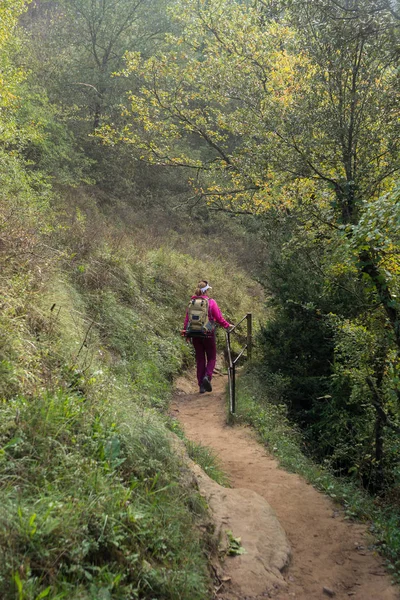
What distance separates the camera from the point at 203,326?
9.20m

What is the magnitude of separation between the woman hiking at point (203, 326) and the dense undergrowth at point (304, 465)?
2.89ft

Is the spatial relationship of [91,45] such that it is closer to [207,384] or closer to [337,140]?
[337,140]

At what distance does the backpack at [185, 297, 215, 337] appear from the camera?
363 inches

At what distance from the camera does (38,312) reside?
212 inches

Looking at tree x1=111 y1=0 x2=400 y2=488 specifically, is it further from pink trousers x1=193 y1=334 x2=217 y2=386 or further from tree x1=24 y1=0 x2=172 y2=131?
tree x1=24 y1=0 x2=172 y2=131

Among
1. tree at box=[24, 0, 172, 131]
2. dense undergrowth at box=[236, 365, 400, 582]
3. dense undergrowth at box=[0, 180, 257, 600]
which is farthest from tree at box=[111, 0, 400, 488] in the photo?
tree at box=[24, 0, 172, 131]

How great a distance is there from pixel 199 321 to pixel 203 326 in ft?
0.43

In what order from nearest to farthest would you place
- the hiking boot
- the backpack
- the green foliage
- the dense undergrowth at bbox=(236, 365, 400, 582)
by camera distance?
the green foliage, the dense undergrowth at bbox=(236, 365, 400, 582), the backpack, the hiking boot

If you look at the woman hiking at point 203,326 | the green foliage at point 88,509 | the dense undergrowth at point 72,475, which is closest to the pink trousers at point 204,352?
the woman hiking at point 203,326

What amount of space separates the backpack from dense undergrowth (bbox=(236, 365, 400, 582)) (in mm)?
1461

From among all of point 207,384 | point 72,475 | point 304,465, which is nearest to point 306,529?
point 304,465

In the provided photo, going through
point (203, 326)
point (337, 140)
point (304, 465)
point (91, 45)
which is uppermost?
point (91, 45)

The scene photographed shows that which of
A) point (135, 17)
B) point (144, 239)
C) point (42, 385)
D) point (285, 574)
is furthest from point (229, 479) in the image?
point (135, 17)

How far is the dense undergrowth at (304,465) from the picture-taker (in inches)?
194
